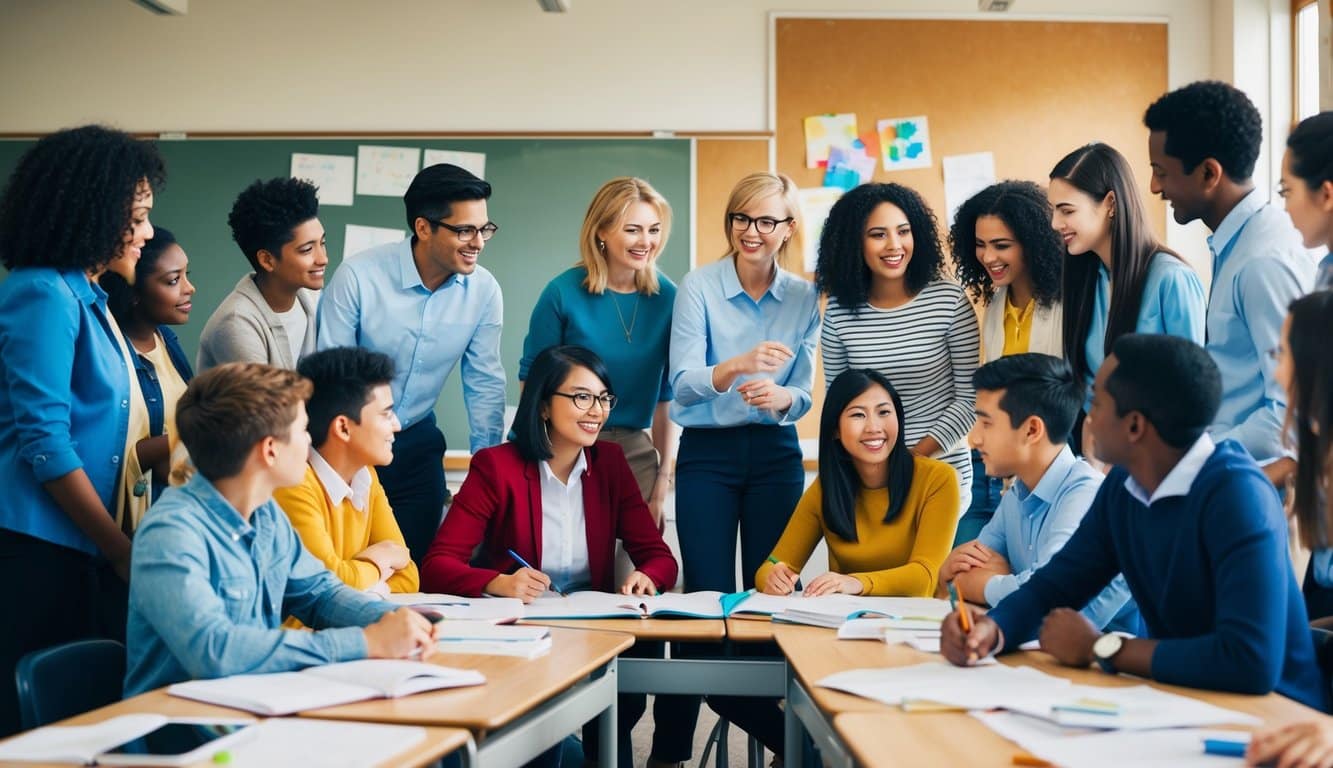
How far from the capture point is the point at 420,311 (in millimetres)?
3195

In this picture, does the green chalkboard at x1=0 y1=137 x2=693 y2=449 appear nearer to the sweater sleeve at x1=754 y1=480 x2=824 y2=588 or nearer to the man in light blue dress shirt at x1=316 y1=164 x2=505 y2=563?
the man in light blue dress shirt at x1=316 y1=164 x2=505 y2=563

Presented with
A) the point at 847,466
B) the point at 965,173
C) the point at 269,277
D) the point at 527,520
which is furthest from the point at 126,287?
the point at 965,173

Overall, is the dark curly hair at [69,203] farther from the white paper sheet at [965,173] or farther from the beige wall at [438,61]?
the white paper sheet at [965,173]

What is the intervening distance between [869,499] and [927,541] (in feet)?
0.58

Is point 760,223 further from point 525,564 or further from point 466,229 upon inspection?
point 525,564

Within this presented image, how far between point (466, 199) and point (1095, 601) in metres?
1.79

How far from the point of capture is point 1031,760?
1277 millimetres

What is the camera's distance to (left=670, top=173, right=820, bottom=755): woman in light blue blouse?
303 cm

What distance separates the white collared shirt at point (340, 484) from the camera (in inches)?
98.5

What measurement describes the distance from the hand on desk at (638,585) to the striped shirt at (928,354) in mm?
736

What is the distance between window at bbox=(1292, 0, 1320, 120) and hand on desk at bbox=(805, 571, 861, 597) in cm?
311

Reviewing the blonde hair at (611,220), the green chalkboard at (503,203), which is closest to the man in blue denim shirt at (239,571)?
the blonde hair at (611,220)

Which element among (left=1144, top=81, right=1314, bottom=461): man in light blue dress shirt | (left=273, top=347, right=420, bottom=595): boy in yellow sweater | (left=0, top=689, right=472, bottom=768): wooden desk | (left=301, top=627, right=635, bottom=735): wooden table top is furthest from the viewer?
(left=273, top=347, right=420, bottom=595): boy in yellow sweater

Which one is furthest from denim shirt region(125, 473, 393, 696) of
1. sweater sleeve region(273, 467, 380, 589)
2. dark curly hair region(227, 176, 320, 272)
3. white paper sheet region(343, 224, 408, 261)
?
white paper sheet region(343, 224, 408, 261)
